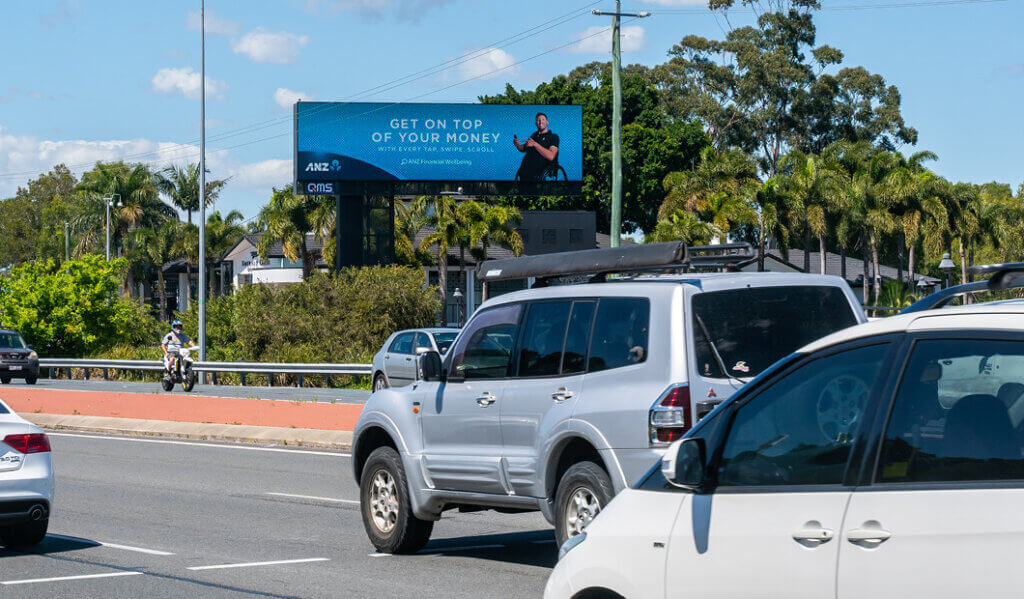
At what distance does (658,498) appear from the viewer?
4734 millimetres

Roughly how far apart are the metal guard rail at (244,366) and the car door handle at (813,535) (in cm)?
2764

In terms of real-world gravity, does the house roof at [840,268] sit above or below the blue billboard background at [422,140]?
below

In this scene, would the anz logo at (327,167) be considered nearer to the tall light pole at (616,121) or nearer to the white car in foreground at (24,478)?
the tall light pole at (616,121)

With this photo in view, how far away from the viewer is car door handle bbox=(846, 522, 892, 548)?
3.83 metres

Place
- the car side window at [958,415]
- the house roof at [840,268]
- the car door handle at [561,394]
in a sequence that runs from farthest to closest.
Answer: the house roof at [840,268]
the car door handle at [561,394]
the car side window at [958,415]

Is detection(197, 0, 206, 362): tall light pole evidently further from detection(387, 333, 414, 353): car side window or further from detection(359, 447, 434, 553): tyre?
detection(359, 447, 434, 553): tyre

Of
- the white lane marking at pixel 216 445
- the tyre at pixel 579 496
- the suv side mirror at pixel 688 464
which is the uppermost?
the suv side mirror at pixel 688 464

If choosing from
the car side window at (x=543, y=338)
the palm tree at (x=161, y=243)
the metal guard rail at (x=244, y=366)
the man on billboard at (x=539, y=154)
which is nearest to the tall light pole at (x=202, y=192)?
the metal guard rail at (x=244, y=366)

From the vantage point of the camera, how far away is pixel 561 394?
8875 millimetres

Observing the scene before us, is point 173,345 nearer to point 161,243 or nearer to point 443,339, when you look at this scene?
point 443,339

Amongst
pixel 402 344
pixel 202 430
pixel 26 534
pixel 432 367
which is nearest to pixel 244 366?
pixel 402 344

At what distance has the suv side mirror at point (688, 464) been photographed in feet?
14.8

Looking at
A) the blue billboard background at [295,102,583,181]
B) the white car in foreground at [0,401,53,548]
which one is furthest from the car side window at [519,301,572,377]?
the blue billboard background at [295,102,583,181]

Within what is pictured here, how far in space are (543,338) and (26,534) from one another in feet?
16.5
